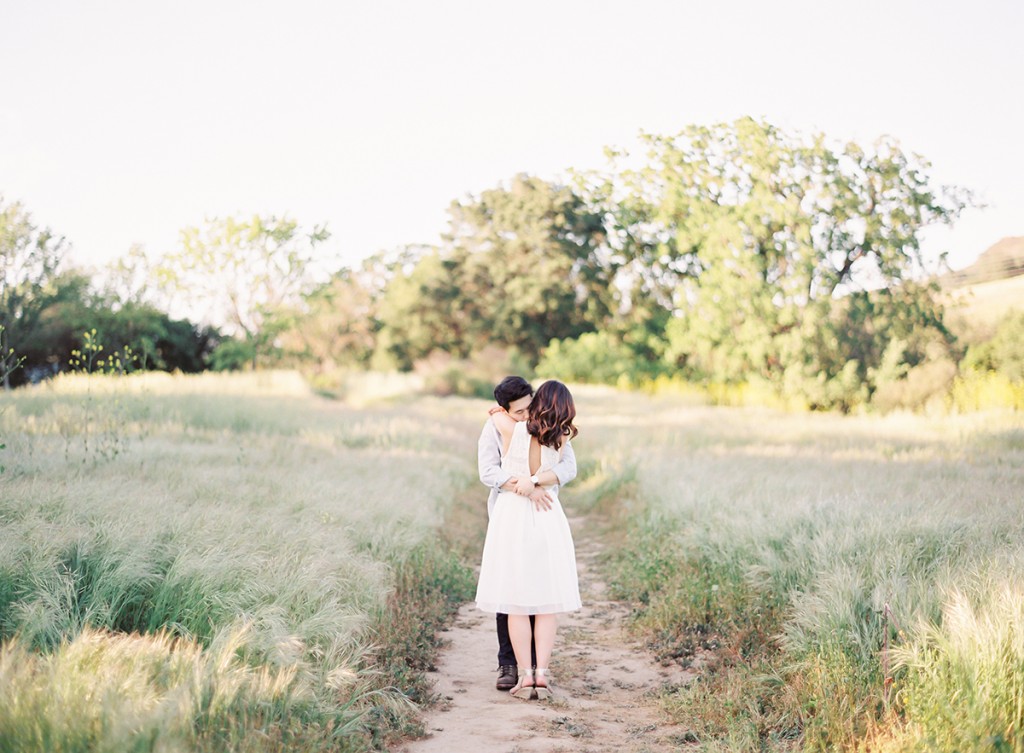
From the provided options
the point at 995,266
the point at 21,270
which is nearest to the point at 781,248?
the point at 995,266

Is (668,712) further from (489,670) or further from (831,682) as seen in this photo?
(489,670)

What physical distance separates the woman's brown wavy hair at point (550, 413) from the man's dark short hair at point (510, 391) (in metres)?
0.19

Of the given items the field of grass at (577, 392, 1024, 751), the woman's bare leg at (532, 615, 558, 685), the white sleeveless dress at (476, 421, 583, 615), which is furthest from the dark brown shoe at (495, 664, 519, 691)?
the field of grass at (577, 392, 1024, 751)

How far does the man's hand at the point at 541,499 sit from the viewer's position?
5418mm

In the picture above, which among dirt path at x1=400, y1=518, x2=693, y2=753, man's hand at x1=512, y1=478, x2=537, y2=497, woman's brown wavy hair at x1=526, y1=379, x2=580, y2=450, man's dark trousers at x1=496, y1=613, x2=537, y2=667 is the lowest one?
dirt path at x1=400, y1=518, x2=693, y2=753

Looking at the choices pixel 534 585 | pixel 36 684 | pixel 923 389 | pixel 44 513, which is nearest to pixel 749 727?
pixel 534 585

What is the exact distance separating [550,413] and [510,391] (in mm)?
370

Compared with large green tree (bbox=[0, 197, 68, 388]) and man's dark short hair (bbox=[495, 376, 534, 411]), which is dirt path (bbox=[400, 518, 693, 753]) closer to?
man's dark short hair (bbox=[495, 376, 534, 411])

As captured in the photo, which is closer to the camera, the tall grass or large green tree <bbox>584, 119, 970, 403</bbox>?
the tall grass

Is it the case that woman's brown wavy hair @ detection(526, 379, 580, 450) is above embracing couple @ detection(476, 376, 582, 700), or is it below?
above

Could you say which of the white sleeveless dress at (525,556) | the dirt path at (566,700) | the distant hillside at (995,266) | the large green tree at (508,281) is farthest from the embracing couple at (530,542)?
the large green tree at (508,281)

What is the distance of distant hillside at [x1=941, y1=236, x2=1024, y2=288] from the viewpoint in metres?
25.3

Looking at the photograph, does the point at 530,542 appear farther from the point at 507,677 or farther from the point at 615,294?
the point at 615,294

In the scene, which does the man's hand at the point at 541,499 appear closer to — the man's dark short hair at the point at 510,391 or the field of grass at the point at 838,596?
the man's dark short hair at the point at 510,391
